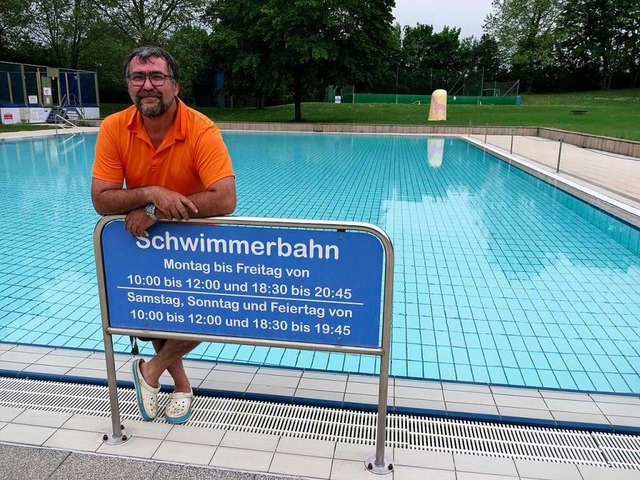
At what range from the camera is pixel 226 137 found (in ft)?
64.6

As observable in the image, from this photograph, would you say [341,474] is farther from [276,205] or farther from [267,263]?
[276,205]

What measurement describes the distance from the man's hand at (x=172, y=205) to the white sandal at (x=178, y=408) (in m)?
0.96

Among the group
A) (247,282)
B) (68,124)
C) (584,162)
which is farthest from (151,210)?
(68,124)

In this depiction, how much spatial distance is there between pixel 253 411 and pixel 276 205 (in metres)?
5.72

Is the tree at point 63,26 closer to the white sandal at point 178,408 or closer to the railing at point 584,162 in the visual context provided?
the railing at point 584,162

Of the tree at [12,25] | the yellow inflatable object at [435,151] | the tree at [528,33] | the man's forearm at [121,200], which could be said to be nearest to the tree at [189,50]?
the tree at [12,25]

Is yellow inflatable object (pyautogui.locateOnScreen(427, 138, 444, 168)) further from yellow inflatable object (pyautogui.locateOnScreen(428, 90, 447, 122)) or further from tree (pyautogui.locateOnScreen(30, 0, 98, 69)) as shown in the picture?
tree (pyautogui.locateOnScreen(30, 0, 98, 69))

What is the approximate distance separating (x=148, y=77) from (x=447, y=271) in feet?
12.8

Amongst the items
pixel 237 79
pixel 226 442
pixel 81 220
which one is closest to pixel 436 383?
pixel 226 442

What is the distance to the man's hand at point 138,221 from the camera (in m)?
1.99

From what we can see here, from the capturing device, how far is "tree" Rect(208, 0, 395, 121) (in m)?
22.2

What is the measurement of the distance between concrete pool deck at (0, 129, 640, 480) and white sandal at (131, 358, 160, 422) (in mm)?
52

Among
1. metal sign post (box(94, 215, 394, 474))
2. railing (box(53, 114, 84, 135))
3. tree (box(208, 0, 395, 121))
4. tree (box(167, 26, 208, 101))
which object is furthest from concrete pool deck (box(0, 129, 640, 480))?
tree (box(167, 26, 208, 101))

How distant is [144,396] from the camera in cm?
235
